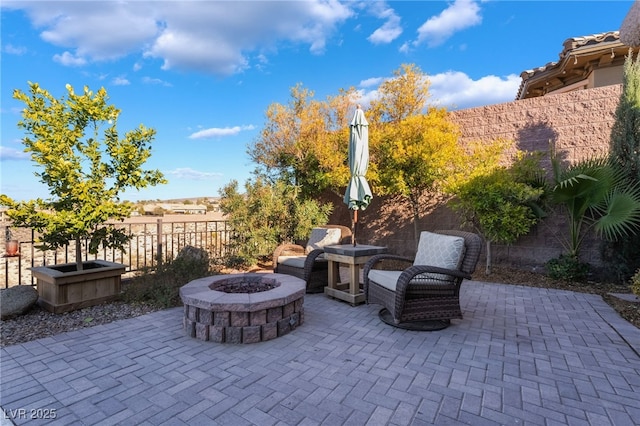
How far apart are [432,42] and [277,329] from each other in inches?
284

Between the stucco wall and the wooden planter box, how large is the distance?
6296mm

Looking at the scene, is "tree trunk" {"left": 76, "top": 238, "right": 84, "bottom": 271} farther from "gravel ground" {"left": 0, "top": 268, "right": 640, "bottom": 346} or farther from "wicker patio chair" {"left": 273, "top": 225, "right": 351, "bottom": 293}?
"wicker patio chair" {"left": 273, "top": 225, "right": 351, "bottom": 293}

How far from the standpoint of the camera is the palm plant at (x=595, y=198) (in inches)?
182

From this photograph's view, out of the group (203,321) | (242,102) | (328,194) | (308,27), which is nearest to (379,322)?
(203,321)

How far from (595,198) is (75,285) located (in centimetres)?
771

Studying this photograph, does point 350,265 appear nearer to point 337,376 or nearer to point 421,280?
point 421,280

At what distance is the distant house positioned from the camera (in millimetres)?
6781

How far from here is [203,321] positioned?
2.93 meters

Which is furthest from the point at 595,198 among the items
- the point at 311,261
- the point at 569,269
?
the point at 311,261

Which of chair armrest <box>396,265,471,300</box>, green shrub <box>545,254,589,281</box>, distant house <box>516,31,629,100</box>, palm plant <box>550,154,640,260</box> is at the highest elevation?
distant house <box>516,31,629,100</box>

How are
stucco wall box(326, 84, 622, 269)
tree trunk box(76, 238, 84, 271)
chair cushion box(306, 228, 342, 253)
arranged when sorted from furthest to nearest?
stucco wall box(326, 84, 622, 269) → chair cushion box(306, 228, 342, 253) → tree trunk box(76, 238, 84, 271)

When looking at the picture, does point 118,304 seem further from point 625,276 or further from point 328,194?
point 625,276

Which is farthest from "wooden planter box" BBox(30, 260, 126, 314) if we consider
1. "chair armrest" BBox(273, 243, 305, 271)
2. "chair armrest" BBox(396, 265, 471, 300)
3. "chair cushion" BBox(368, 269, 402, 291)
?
"chair armrest" BBox(396, 265, 471, 300)

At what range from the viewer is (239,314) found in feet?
9.34
